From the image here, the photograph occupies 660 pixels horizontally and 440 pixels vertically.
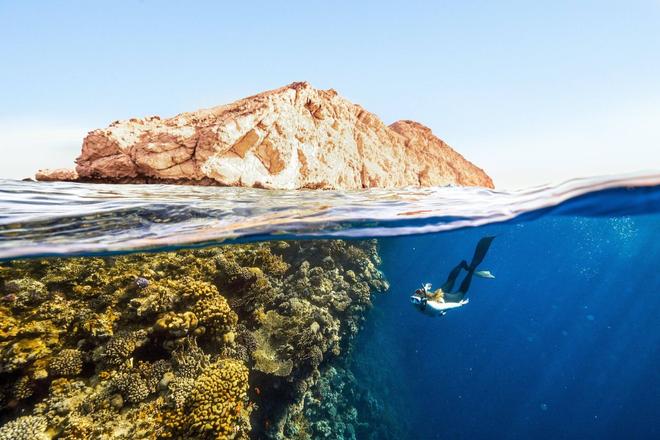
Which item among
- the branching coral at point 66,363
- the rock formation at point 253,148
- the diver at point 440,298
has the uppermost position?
the rock formation at point 253,148

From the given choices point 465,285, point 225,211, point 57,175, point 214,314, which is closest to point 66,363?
point 214,314

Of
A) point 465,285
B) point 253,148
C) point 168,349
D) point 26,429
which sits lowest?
point 26,429

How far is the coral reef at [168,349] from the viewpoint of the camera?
Result: 5859 millimetres

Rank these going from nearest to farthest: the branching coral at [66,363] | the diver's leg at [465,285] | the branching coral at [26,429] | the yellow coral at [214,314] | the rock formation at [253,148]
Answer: the branching coral at [26,429] < the branching coral at [66,363] < the yellow coral at [214,314] < the rock formation at [253,148] < the diver's leg at [465,285]

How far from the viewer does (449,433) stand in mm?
17812

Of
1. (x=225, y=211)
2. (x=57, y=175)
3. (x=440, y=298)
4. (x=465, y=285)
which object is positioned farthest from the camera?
(x=465, y=285)

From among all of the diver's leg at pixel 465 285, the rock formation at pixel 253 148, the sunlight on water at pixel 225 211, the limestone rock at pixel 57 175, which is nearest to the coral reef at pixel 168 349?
the sunlight on water at pixel 225 211

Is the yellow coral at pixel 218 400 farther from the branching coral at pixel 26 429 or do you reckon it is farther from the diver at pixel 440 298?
the diver at pixel 440 298

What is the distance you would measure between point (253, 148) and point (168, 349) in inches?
267

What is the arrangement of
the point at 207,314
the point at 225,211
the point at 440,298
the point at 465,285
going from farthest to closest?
the point at 465,285, the point at 440,298, the point at 225,211, the point at 207,314

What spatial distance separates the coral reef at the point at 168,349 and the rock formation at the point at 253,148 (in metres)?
2.92

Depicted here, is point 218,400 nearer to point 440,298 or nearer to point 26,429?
point 26,429

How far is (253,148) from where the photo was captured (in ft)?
34.1

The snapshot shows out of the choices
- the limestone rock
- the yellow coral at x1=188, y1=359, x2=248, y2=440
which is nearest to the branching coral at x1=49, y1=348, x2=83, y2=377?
the yellow coral at x1=188, y1=359, x2=248, y2=440
